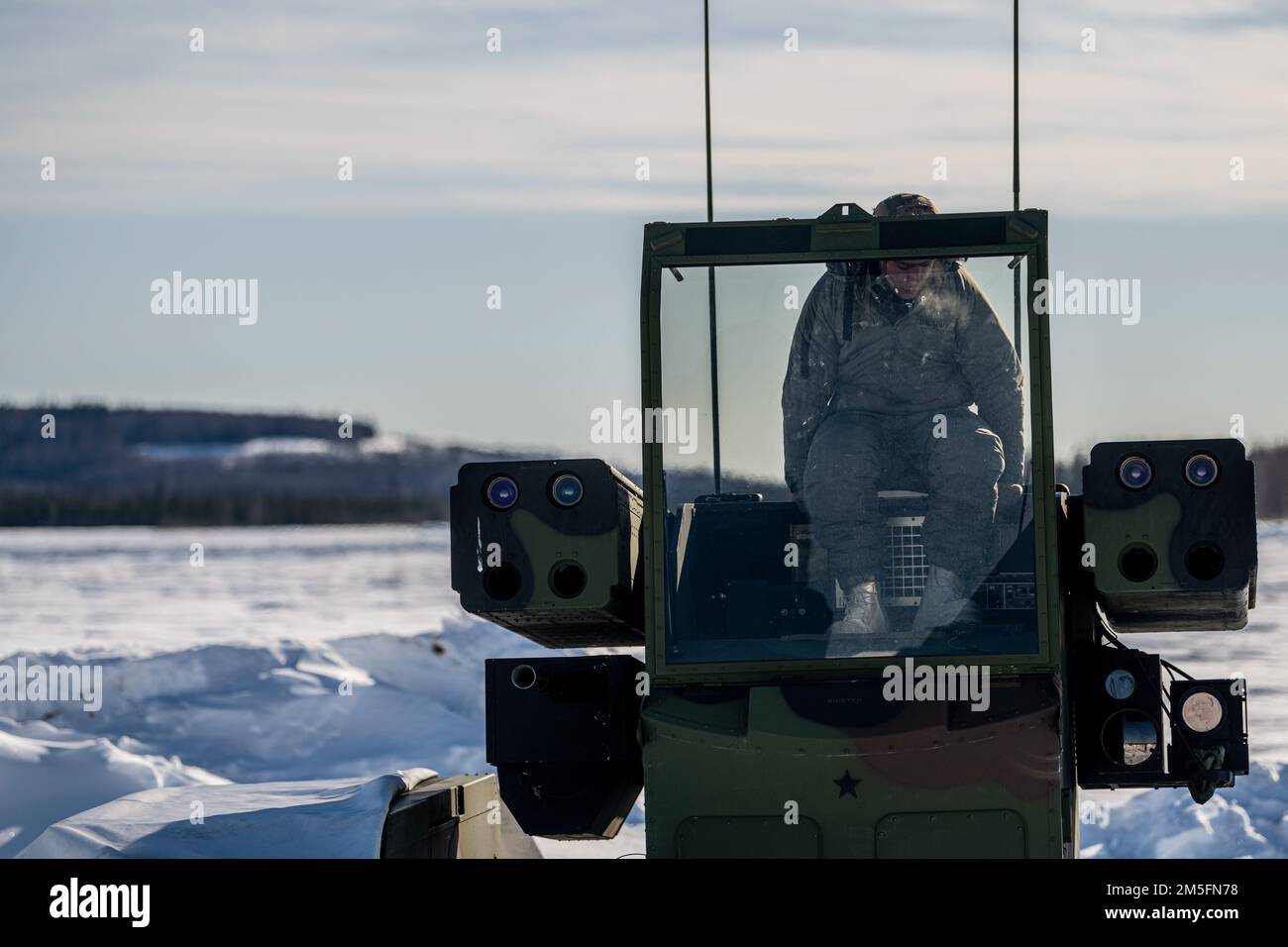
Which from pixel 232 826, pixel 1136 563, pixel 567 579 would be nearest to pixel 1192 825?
pixel 1136 563

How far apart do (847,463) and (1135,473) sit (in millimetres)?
1068

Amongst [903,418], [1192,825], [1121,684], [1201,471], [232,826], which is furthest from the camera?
[1192,825]

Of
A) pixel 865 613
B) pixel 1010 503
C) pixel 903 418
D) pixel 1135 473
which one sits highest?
pixel 903 418

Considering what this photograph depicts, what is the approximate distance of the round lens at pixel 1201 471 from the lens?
8922mm

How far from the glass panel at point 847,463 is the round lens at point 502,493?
0.65 m

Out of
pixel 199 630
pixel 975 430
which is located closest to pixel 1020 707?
pixel 975 430

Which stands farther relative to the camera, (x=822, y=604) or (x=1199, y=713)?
(x=1199, y=713)

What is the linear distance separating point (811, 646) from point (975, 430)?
1.02 metres

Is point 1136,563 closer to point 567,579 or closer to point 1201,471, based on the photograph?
point 1201,471

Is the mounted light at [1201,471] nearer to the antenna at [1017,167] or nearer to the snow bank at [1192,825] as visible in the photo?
the antenna at [1017,167]

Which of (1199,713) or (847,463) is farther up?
(847,463)

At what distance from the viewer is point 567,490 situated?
9.39m
